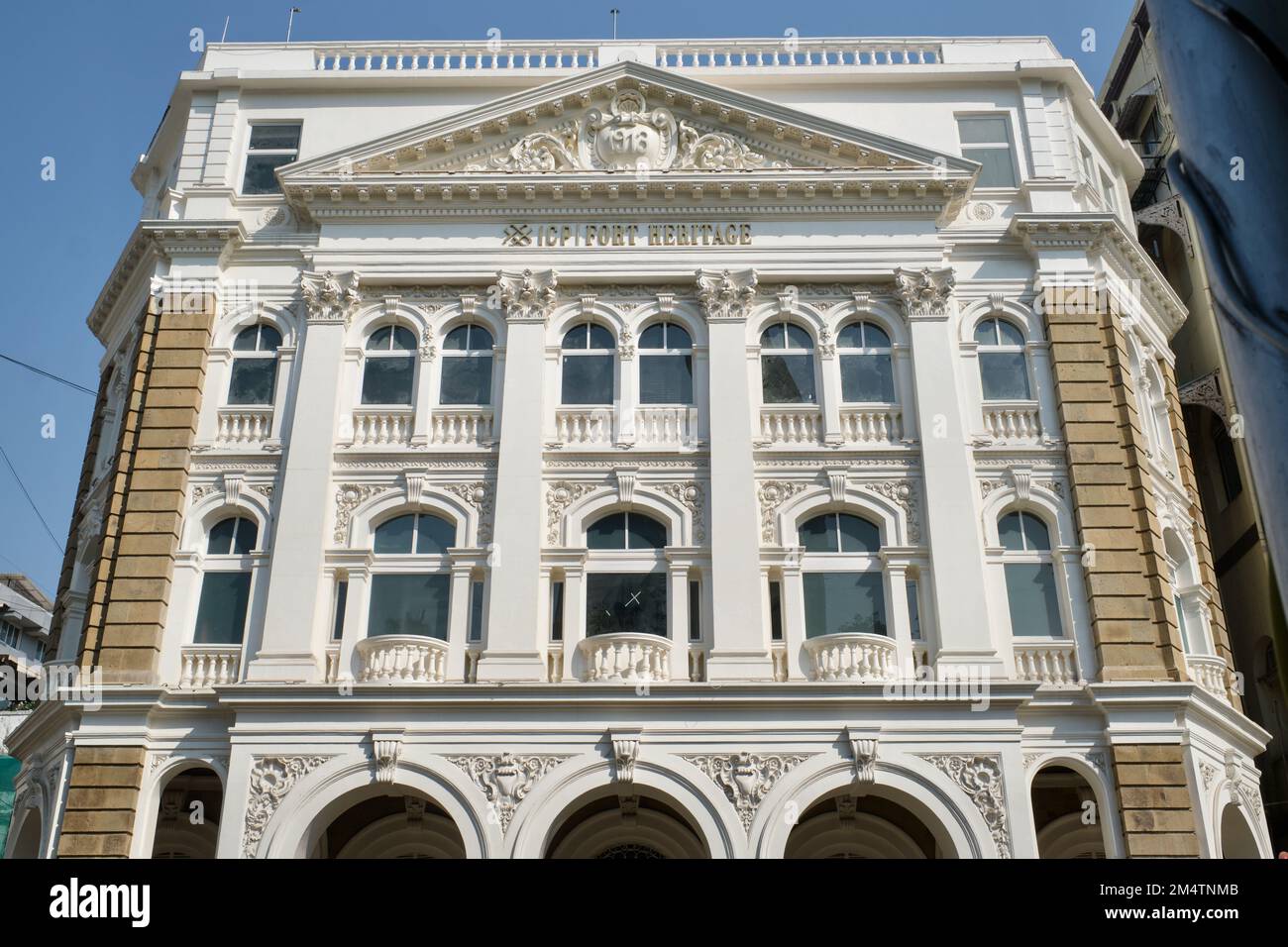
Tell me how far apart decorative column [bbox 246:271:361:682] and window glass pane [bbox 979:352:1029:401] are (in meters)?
13.4

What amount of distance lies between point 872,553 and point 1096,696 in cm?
478

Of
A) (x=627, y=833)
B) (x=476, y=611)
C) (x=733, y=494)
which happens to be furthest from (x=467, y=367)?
(x=627, y=833)

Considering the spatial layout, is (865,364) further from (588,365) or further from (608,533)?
(608,533)

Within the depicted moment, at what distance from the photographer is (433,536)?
24.2 metres

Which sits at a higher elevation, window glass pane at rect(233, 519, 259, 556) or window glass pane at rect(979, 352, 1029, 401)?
window glass pane at rect(979, 352, 1029, 401)

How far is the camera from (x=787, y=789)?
2122 centimetres

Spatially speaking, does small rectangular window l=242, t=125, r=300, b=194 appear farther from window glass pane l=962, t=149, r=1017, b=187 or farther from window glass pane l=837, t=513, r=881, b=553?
window glass pane l=962, t=149, r=1017, b=187

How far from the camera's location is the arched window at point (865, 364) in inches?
1001

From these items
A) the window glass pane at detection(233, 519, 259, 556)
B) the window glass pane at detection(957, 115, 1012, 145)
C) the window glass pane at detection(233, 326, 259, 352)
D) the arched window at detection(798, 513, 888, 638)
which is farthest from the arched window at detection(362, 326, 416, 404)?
the window glass pane at detection(957, 115, 1012, 145)

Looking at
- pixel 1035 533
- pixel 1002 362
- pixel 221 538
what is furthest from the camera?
pixel 1002 362

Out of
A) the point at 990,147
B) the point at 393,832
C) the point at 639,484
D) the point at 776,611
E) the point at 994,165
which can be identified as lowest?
the point at 393,832

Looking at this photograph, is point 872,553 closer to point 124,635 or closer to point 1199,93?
point 124,635

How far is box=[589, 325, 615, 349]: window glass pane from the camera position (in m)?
26.0

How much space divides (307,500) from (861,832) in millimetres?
12620
